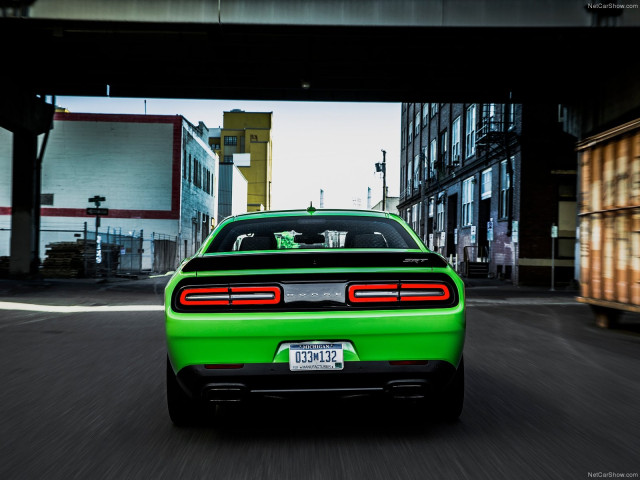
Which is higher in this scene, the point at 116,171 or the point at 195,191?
the point at 116,171

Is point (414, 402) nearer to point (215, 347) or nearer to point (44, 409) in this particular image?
point (215, 347)

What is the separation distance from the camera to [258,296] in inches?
158

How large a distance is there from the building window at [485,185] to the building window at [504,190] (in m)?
2.16

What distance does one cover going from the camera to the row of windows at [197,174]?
130ft

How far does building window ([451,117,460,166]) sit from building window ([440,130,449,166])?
1303 mm

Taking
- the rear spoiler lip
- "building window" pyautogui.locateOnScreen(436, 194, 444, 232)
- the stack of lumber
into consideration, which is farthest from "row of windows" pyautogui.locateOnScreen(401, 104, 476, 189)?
the rear spoiler lip

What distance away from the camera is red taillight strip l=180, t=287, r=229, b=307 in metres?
4.04

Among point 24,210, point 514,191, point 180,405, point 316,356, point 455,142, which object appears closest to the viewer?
point 316,356

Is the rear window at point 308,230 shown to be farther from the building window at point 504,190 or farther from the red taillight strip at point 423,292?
the building window at point 504,190

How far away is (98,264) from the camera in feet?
85.9

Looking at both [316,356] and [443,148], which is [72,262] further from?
[316,356]

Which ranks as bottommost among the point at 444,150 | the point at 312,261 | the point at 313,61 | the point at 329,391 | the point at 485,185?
the point at 329,391

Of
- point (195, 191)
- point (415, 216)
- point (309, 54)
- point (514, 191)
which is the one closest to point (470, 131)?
point (514, 191)

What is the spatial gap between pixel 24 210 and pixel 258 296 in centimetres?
2297
